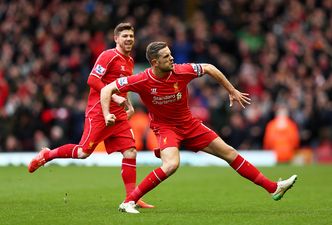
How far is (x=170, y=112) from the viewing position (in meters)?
12.2

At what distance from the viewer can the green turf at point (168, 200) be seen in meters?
11.1

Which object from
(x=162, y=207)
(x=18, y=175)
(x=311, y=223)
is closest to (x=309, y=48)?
(x=18, y=175)

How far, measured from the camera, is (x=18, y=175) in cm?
1908

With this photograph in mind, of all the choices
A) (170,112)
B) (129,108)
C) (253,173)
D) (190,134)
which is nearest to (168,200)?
(129,108)

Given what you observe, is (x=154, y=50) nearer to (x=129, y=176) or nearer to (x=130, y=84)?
(x=130, y=84)

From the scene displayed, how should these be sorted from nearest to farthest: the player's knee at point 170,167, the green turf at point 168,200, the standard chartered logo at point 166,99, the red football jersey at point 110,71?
the green turf at point 168,200
the player's knee at point 170,167
the standard chartered logo at point 166,99
the red football jersey at point 110,71

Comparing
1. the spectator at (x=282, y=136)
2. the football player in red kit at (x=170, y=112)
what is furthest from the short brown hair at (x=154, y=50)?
the spectator at (x=282, y=136)

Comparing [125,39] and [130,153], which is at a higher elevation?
[125,39]

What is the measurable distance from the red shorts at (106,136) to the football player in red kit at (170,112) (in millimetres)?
930

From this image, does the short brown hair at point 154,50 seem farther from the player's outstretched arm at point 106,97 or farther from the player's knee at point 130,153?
the player's knee at point 130,153

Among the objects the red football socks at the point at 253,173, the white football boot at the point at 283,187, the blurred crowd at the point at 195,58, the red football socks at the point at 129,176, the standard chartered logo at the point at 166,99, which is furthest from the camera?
the blurred crowd at the point at 195,58

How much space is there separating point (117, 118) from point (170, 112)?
1391 mm

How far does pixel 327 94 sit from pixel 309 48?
5.29 feet

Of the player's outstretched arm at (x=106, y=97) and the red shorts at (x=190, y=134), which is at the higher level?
the player's outstretched arm at (x=106, y=97)
